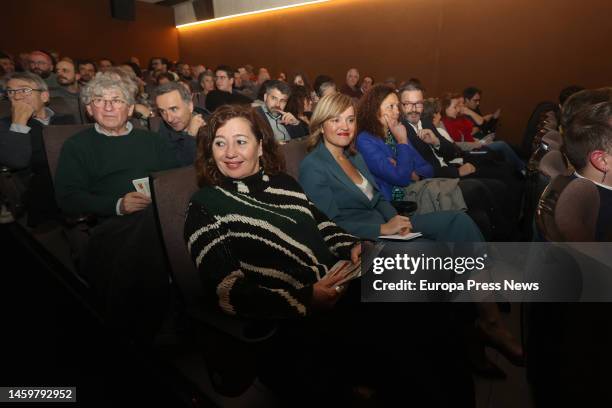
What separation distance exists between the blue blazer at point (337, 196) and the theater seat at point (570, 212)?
814mm

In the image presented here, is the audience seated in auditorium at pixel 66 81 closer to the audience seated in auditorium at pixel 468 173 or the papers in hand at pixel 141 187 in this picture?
the papers in hand at pixel 141 187

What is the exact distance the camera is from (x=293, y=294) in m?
1.26

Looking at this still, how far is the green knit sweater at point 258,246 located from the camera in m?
1.20

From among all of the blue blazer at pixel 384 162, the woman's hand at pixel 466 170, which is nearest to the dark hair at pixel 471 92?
the woman's hand at pixel 466 170

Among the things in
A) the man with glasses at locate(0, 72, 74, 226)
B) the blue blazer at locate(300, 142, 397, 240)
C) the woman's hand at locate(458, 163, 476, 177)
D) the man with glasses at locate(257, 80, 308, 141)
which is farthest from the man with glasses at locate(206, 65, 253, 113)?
the blue blazer at locate(300, 142, 397, 240)

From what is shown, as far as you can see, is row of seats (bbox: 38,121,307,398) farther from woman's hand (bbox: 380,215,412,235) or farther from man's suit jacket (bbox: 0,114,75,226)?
man's suit jacket (bbox: 0,114,75,226)

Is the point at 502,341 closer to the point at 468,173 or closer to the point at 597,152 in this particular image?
the point at 597,152

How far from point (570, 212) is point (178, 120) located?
7.09 feet

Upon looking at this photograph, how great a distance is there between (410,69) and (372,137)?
18.0ft

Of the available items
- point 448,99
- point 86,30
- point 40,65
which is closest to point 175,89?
point 448,99

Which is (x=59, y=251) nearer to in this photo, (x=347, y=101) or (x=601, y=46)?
(x=347, y=101)

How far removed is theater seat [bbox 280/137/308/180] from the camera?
1.85 metres

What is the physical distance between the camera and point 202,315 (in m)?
1.19

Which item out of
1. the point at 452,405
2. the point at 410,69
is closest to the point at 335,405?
the point at 452,405
